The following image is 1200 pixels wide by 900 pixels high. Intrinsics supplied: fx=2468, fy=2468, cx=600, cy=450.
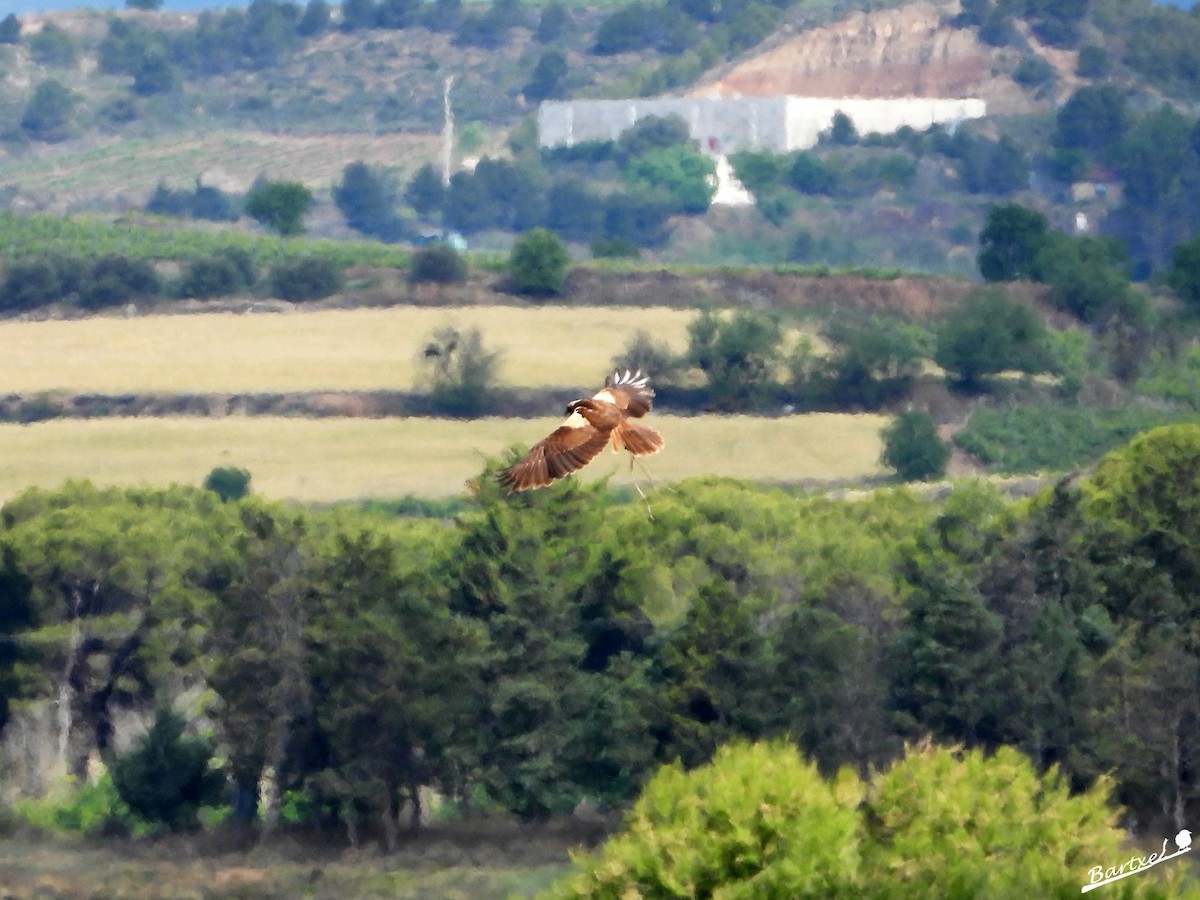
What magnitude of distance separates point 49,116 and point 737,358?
11605 cm

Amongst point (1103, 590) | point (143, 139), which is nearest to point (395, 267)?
point (1103, 590)

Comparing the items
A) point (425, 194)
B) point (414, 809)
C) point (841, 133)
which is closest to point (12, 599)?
point (414, 809)

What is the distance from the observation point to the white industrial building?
168 meters

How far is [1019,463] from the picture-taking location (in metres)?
75.6

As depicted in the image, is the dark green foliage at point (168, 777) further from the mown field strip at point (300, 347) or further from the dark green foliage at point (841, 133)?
the dark green foliage at point (841, 133)

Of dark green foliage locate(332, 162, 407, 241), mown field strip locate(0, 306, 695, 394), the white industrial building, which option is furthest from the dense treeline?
the white industrial building

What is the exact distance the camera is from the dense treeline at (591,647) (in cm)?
4391

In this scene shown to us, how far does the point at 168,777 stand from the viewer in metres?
44.1

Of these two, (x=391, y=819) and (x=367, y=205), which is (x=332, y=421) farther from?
(x=367, y=205)

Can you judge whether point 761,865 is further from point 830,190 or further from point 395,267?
point 830,190

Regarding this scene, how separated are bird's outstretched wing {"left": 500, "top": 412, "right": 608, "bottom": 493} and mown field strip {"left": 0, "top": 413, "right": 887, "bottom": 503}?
46.2 meters

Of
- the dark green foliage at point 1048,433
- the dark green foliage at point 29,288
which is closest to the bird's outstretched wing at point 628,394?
the dark green foliage at point 1048,433

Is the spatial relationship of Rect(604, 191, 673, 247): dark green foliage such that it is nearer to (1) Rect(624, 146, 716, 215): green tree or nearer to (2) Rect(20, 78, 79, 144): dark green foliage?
(1) Rect(624, 146, 716, 215): green tree

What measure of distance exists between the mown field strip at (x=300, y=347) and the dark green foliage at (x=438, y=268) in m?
3.32
